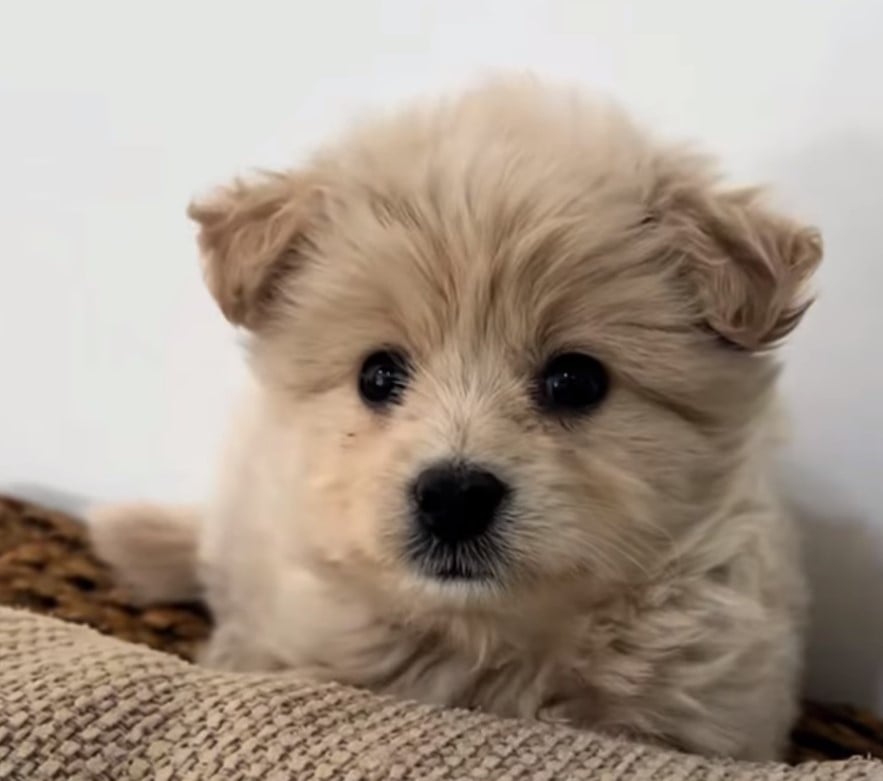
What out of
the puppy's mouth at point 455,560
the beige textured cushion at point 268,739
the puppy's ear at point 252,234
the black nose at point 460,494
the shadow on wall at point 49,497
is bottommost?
the shadow on wall at point 49,497

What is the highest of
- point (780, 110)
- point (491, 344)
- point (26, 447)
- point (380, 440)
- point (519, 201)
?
point (780, 110)

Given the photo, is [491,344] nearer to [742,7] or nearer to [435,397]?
[435,397]

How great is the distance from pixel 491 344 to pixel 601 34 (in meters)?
0.78

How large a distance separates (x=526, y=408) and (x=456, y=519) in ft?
0.46

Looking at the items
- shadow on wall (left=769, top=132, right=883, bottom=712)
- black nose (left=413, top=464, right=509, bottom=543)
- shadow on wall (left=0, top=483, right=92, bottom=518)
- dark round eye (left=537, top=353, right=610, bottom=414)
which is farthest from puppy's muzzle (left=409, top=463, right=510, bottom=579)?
shadow on wall (left=0, top=483, right=92, bottom=518)

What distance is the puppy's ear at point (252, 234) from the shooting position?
175 centimetres

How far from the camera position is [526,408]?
1647 millimetres

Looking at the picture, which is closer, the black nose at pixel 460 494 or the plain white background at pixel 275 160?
the black nose at pixel 460 494

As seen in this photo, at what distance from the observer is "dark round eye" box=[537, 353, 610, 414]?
166cm

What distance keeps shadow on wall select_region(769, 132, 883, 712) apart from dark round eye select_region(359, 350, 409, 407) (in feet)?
2.45

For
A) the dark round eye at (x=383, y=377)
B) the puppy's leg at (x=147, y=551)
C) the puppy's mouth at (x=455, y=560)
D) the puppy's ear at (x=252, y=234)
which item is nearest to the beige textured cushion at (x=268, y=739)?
the puppy's mouth at (x=455, y=560)

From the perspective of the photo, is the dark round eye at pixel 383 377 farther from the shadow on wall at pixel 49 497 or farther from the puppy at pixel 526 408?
the shadow on wall at pixel 49 497

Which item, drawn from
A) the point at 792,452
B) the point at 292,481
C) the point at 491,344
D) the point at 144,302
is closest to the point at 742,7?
the point at 792,452

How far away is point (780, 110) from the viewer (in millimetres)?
2180
